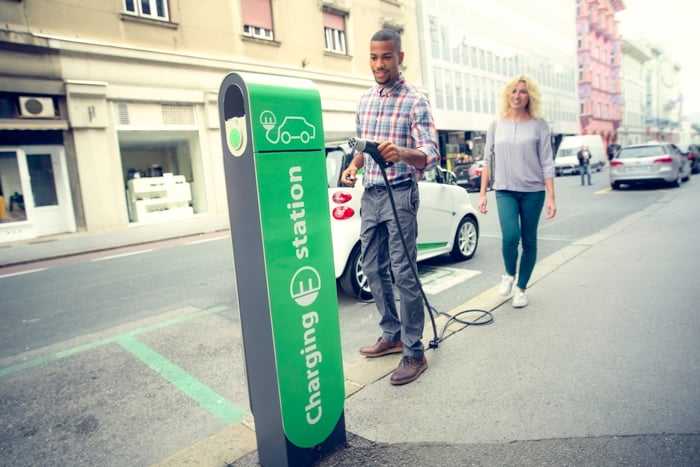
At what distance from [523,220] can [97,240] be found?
11.6 meters

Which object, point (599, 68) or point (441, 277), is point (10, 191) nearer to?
point (441, 277)

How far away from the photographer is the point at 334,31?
71.8 feet

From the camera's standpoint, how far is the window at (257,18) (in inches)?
707

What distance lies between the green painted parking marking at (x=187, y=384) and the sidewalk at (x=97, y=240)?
25.8ft

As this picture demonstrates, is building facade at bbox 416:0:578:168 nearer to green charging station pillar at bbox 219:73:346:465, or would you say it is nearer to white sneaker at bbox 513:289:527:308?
white sneaker at bbox 513:289:527:308

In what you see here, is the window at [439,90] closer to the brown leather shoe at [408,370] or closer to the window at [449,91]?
the window at [449,91]

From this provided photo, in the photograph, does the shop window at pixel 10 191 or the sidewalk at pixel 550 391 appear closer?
the sidewalk at pixel 550 391

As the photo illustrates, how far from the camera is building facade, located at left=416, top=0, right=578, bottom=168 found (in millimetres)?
30094

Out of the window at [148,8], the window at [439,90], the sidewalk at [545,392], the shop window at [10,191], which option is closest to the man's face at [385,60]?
the sidewalk at [545,392]

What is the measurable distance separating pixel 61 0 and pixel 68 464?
1506 centimetres

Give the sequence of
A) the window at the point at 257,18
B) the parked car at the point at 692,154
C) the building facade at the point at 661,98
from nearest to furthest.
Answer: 1. the window at the point at 257,18
2. the parked car at the point at 692,154
3. the building facade at the point at 661,98

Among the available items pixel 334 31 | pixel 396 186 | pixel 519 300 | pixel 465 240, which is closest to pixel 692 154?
pixel 334 31

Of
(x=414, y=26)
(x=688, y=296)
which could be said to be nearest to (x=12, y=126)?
(x=688, y=296)

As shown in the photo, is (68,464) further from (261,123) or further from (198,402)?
(261,123)
